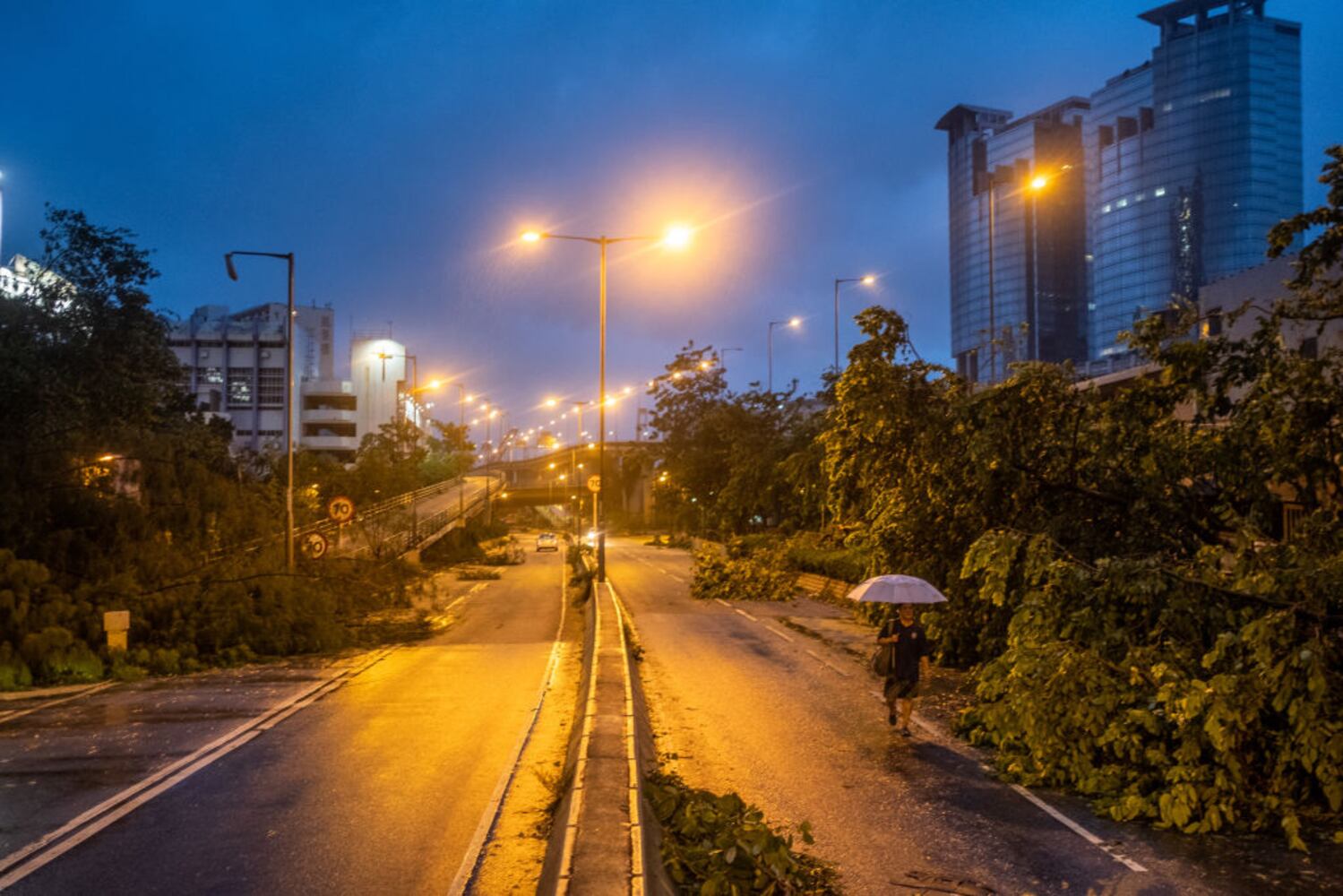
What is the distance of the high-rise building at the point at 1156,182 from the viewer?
13262cm

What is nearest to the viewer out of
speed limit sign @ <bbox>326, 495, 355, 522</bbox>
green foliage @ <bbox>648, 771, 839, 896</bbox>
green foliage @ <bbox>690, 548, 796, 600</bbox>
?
green foliage @ <bbox>648, 771, 839, 896</bbox>

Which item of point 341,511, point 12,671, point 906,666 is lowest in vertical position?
point 12,671

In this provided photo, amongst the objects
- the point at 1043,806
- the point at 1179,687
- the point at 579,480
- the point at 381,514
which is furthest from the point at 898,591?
the point at 579,480

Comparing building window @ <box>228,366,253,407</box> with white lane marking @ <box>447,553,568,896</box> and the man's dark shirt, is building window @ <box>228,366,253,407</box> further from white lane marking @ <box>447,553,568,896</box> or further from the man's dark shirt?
the man's dark shirt

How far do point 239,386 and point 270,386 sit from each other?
284cm

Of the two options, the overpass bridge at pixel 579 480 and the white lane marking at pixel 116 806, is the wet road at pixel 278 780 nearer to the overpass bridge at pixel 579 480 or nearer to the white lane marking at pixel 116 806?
the white lane marking at pixel 116 806

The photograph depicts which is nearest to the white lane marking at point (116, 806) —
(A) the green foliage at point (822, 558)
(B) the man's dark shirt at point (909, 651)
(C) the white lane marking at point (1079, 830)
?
(B) the man's dark shirt at point (909, 651)

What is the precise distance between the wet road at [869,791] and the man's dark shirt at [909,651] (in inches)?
29.9

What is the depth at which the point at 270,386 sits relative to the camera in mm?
102875

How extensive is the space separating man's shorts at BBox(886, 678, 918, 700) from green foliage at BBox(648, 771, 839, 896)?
13.9ft

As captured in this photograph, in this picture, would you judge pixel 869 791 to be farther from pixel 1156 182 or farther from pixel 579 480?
pixel 1156 182

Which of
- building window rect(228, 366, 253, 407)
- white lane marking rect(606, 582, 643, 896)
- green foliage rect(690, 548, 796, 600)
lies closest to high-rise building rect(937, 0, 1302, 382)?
building window rect(228, 366, 253, 407)

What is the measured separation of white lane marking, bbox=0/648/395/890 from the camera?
778cm

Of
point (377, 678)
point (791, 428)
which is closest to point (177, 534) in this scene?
point (377, 678)
